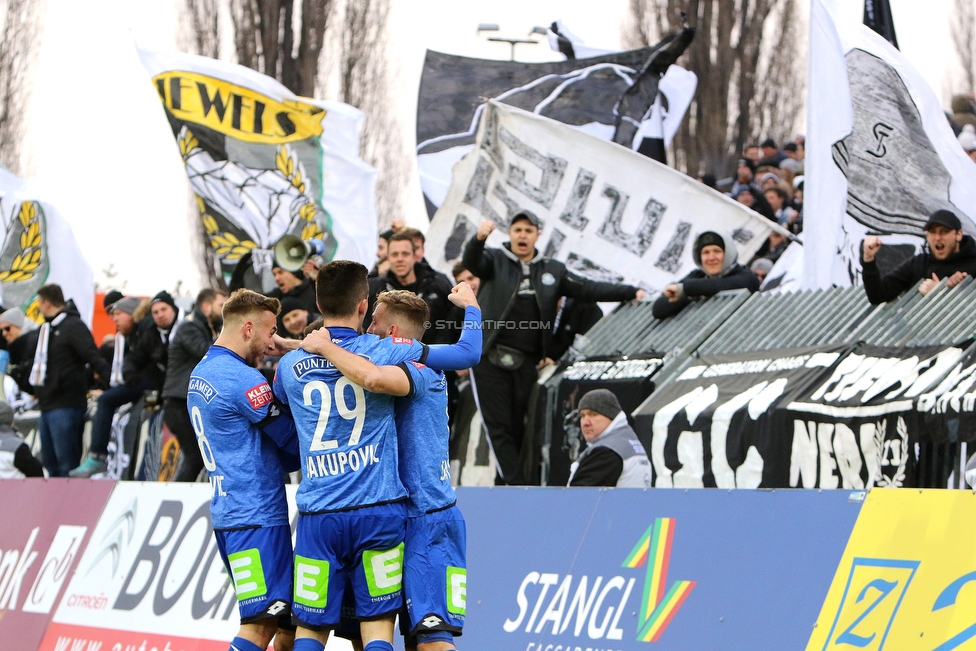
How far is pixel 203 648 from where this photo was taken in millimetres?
8141

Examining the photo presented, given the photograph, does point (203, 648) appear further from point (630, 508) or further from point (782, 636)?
point (782, 636)

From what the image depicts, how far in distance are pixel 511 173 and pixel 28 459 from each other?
521 centimetres

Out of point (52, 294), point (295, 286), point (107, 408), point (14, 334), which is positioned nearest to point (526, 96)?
point (295, 286)

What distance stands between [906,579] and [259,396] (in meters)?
A: 3.00

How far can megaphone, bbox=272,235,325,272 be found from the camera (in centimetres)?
1186

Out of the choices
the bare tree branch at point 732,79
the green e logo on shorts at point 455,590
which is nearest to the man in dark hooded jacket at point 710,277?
the green e logo on shorts at point 455,590

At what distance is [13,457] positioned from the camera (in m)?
12.0

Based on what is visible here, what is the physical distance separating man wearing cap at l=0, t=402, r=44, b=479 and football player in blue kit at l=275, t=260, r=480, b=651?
6.79 m

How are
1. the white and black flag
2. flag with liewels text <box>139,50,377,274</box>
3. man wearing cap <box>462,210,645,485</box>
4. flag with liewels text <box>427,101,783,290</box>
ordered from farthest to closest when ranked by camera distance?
the white and black flag → flag with liewels text <box>139,50,377,274</box> → flag with liewels text <box>427,101,783,290</box> → man wearing cap <box>462,210,645,485</box>

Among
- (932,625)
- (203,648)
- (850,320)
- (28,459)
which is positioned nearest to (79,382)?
(28,459)

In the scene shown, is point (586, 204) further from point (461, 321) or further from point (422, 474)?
point (422, 474)

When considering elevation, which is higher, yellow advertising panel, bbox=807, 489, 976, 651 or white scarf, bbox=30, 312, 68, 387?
yellow advertising panel, bbox=807, 489, 976, 651

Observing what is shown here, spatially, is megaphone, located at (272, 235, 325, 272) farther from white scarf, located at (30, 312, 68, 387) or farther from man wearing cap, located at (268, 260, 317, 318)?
white scarf, located at (30, 312, 68, 387)

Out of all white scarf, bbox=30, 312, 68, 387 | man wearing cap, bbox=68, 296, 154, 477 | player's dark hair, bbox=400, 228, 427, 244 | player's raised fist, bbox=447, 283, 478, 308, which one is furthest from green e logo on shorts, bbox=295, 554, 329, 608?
white scarf, bbox=30, 312, 68, 387
